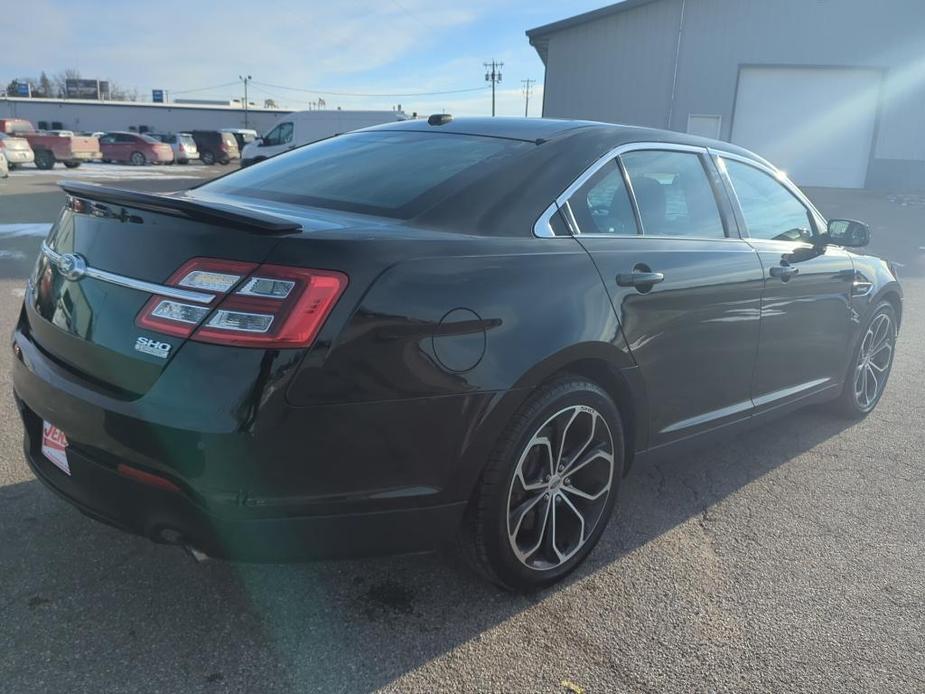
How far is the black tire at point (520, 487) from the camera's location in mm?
2391

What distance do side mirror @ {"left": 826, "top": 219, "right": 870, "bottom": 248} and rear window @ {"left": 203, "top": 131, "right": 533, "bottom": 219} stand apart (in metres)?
2.23

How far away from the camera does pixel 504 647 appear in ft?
7.76

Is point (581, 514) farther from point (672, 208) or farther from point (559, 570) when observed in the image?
point (672, 208)

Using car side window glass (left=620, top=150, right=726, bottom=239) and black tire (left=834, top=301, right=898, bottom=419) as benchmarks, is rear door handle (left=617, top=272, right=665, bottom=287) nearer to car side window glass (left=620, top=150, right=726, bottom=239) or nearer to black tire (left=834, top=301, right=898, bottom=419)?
car side window glass (left=620, top=150, right=726, bottom=239)

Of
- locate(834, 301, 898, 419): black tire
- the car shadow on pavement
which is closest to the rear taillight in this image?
the car shadow on pavement

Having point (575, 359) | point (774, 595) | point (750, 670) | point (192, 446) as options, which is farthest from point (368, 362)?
point (774, 595)

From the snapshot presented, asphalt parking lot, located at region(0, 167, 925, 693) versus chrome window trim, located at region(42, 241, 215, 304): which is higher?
chrome window trim, located at region(42, 241, 215, 304)

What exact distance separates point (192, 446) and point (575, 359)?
1.26 meters

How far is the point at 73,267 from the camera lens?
7.50ft

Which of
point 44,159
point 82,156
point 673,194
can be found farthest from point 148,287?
point 82,156

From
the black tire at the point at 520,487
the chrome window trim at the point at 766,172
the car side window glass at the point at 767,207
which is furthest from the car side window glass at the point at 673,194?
the black tire at the point at 520,487

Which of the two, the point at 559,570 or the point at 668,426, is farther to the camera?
the point at 668,426

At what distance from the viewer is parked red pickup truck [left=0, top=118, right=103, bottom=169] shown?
3042 centimetres

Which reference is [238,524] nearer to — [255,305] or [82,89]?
[255,305]
